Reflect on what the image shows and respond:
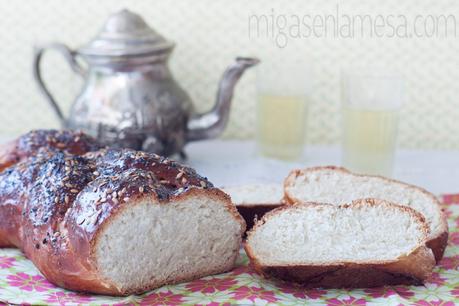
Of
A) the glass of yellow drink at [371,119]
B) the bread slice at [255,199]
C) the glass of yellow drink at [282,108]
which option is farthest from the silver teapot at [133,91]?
the bread slice at [255,199]

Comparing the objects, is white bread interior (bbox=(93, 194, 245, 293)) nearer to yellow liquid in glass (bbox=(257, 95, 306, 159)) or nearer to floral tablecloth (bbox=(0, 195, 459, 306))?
floral tablecloth (bbox=(0, 195, 459, 306))

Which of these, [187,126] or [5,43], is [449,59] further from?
[5,43]

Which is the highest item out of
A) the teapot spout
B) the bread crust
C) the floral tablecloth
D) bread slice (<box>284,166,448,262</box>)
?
the teapot spout

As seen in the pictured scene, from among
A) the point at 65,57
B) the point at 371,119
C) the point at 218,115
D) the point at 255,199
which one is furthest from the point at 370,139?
the point at 65,57

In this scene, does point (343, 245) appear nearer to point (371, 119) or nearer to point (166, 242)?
point (166, 242)

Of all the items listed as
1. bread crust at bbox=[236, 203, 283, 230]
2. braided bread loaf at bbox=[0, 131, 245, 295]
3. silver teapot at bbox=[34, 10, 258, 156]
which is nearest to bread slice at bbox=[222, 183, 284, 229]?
bread crust at bbox=[236, 203, 283, 230]

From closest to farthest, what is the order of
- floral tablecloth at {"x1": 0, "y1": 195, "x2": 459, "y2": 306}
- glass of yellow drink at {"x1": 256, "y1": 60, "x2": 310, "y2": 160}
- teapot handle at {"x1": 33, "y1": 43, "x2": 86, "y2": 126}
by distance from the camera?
floral tablecloth at {"x1": 0, "y1": 195, "x2": 459, "y2": 306} < teapot handle at {"x1": 33, "y1": 43, "x2": 86, "y2": 126} < glass of yellow drink at {"x1": 256, "y1": 60, "x2": 310, "y2": 160}
